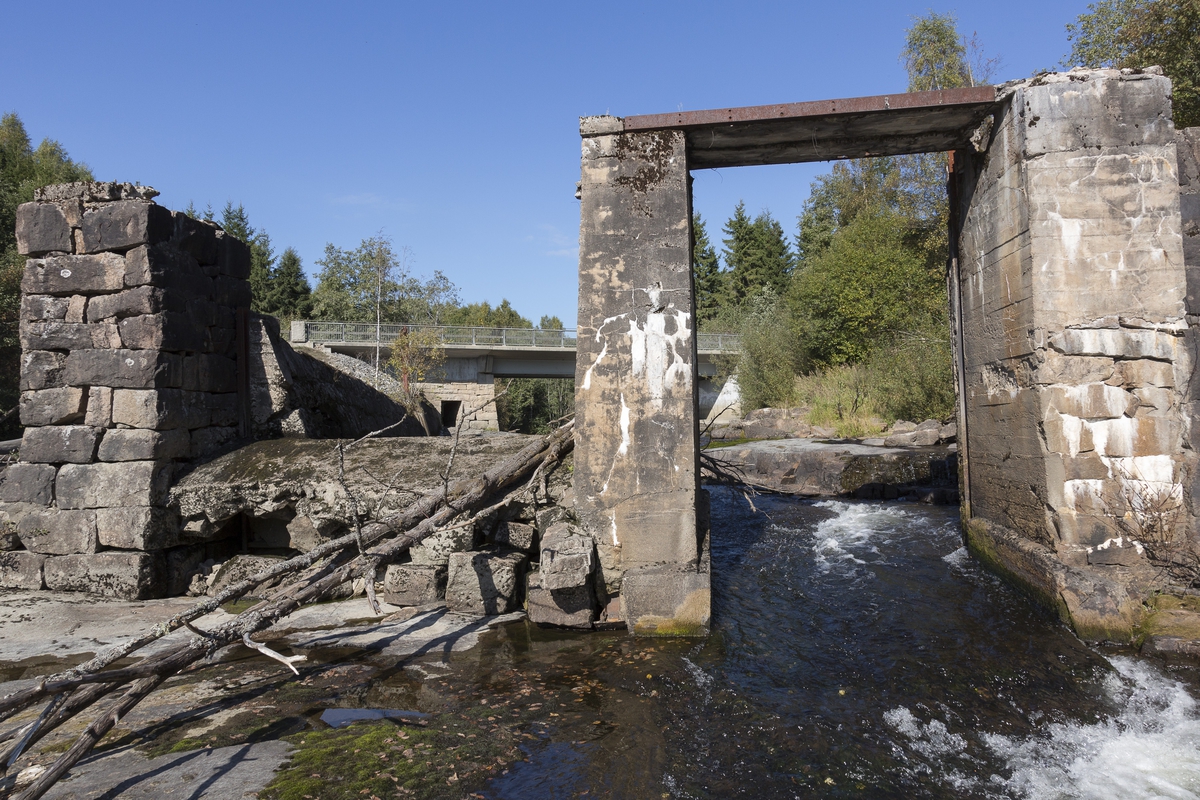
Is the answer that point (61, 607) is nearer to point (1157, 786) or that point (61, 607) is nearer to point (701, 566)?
point (701, 566)

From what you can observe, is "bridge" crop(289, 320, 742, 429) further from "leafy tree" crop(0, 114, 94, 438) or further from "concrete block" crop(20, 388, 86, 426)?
"concrete block" crop(20, 388, 86, 426)

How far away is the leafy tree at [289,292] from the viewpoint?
1660 inches

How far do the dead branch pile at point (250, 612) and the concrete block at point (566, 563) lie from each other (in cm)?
75

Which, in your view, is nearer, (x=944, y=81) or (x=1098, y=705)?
(x=1098, y=705)

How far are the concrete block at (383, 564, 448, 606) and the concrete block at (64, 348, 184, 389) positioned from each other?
9.15 feet

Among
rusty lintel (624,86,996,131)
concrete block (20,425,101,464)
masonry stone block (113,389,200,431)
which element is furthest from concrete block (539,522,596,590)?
concrete block (20,425,101,464)

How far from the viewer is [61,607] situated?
5.55m

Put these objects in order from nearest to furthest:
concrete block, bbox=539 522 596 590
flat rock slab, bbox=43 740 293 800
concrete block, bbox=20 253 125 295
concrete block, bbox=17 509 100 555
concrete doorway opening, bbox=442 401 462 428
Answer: flat rock slab, bbox=43 740 293 800, concrete block, bbox=539 522 596 590, concrete block, bbox=17 509 100 555, concrete block, bbox=20 253 125 295, concrete doorway opening, bbox=442 401 462 428

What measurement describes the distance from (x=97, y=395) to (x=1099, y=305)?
830 centimetres

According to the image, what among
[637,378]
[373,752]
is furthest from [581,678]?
[637,378]

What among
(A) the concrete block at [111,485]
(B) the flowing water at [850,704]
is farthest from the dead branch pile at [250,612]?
(A) the concrete block at [111,485]

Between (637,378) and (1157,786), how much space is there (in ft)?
12.2

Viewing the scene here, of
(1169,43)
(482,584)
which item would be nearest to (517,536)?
(482,584)

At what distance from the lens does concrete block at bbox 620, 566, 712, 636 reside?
4992 mm
